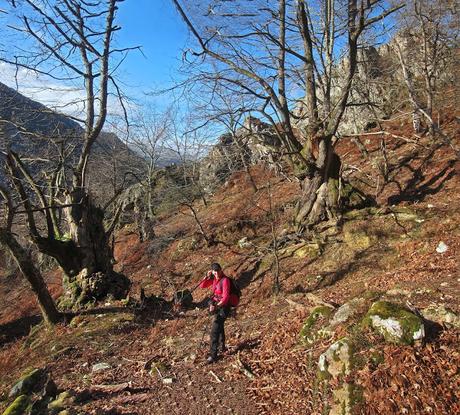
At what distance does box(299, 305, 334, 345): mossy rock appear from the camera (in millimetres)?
5782

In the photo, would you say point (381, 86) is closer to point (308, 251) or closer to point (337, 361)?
point (308, 251)

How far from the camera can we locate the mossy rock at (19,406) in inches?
214

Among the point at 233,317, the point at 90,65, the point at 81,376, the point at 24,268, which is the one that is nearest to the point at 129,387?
the point at 81,376

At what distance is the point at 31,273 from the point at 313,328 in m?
7.29

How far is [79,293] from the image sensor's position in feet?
37.5

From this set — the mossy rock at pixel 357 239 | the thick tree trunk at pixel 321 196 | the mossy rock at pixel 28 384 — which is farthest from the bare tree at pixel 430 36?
the mossy rock at pixel 28 384

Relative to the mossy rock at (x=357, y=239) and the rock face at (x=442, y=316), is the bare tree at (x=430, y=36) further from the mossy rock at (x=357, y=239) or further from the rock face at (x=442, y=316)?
the rock face at (x=442, y=316)

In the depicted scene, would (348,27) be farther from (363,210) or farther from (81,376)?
(81,376)

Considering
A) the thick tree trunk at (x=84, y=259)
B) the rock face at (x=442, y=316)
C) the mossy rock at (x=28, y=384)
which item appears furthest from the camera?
the thick tree trunk at (x=84, y=259)

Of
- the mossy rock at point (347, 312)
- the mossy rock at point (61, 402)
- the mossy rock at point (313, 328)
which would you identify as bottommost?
the mossy rock at point (313, 328)

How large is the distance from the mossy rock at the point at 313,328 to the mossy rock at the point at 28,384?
4.46 metres

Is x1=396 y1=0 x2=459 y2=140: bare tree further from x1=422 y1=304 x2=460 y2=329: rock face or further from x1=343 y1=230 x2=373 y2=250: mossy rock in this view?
x1=422 y1=304 x2=460 y2=329: rock face

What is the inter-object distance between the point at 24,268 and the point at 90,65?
17.4ft

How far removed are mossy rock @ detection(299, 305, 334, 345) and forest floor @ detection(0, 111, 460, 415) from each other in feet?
0.44
